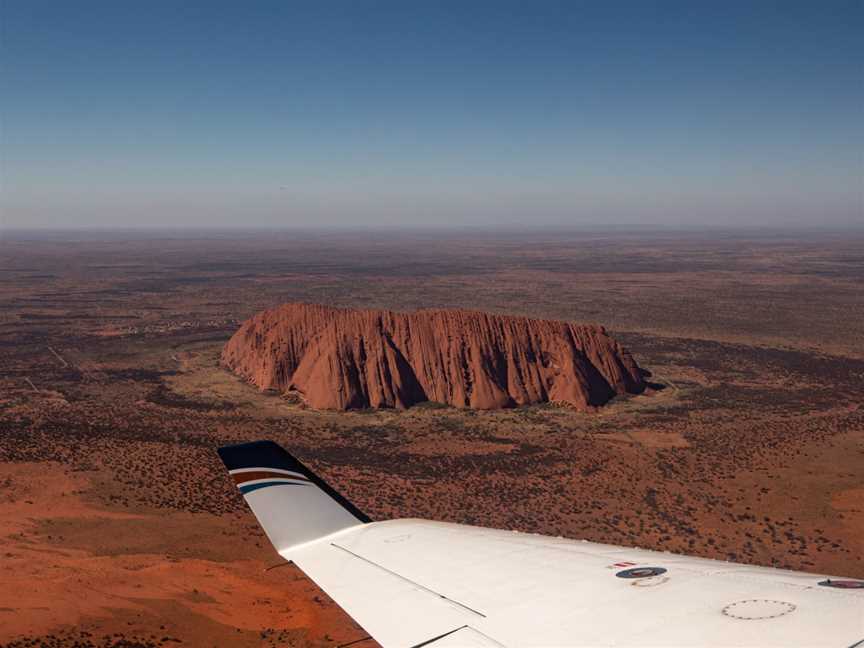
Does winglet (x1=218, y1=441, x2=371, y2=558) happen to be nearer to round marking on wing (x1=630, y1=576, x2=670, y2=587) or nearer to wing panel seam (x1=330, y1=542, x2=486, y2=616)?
wing panel seam (x1=330, y1=542, x2=486, y2=616)

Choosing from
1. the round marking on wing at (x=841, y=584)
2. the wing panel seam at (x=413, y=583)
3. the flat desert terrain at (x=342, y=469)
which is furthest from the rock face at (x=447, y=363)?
the round marking on wing at (x=841, y=584)

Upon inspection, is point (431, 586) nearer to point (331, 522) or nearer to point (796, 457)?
point (331, 522)

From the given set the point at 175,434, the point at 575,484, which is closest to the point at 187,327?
the point at 175,434

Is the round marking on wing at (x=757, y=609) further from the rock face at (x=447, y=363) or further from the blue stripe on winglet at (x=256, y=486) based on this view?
the rock face at (x=447, y=363)

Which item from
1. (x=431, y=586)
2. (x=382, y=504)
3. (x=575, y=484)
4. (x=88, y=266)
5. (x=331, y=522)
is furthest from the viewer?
(x=88, y=266)

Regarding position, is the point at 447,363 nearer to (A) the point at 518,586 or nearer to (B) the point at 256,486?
(B) the point at 256,486

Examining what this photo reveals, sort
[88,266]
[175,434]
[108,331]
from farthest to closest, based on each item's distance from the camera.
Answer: [88,266] < [108,331] < [175,434]
